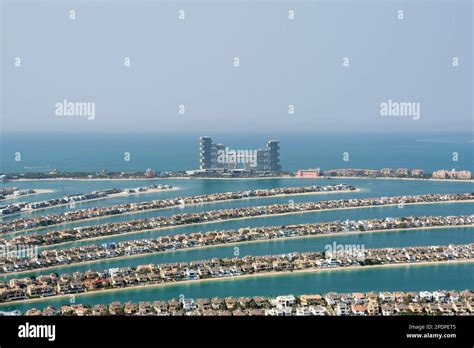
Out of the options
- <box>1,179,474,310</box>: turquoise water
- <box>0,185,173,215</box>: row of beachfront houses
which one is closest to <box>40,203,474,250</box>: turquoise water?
<box>1,179,474,310</box>: turquoise water

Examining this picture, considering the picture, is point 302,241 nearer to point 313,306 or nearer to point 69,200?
point 313,306

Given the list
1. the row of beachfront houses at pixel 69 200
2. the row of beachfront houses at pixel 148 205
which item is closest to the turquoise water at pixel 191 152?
the row of beachfront houses at pixel 69 200

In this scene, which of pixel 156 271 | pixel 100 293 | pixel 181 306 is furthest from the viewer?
pixel 156 271

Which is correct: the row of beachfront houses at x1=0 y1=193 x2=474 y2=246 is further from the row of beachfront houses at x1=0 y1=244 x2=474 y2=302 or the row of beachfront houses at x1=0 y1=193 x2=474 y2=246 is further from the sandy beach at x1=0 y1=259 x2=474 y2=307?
the sandy beach at x1=0 y1=259 x2=474 y2=307

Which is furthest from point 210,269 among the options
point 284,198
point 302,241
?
point 284,198

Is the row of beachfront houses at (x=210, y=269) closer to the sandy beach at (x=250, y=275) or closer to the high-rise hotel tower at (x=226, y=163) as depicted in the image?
the sandy beach at (x=250, y=275)
